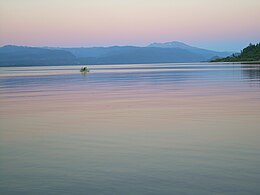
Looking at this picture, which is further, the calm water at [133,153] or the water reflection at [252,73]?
the water reflection at [252,73]

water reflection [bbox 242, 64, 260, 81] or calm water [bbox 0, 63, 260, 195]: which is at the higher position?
calm water [bbox 0, 63, 260, 195]

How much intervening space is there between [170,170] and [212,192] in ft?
6.80

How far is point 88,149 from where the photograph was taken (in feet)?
47.7

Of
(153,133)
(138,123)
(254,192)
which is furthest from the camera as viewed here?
(138,123)

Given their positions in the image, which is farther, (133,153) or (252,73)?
(252,73)

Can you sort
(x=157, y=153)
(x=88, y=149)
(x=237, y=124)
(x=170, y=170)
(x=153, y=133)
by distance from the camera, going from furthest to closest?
(x=237, y=124), (x=153, y=133), (x=88, y=149), (x=157, y=153), (x=170, y=170)

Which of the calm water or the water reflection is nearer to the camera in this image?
the calm water

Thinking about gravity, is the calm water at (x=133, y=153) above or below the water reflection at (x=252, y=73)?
above

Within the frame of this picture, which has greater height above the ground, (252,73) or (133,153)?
(133,153)

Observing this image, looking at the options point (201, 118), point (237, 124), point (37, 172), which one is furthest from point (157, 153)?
point (201, 118)

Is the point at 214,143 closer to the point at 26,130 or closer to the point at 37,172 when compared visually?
the point at 37,172

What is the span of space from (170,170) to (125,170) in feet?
3.85

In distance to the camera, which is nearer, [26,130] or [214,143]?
[214,143]

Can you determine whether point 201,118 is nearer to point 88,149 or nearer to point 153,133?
point 153,133
